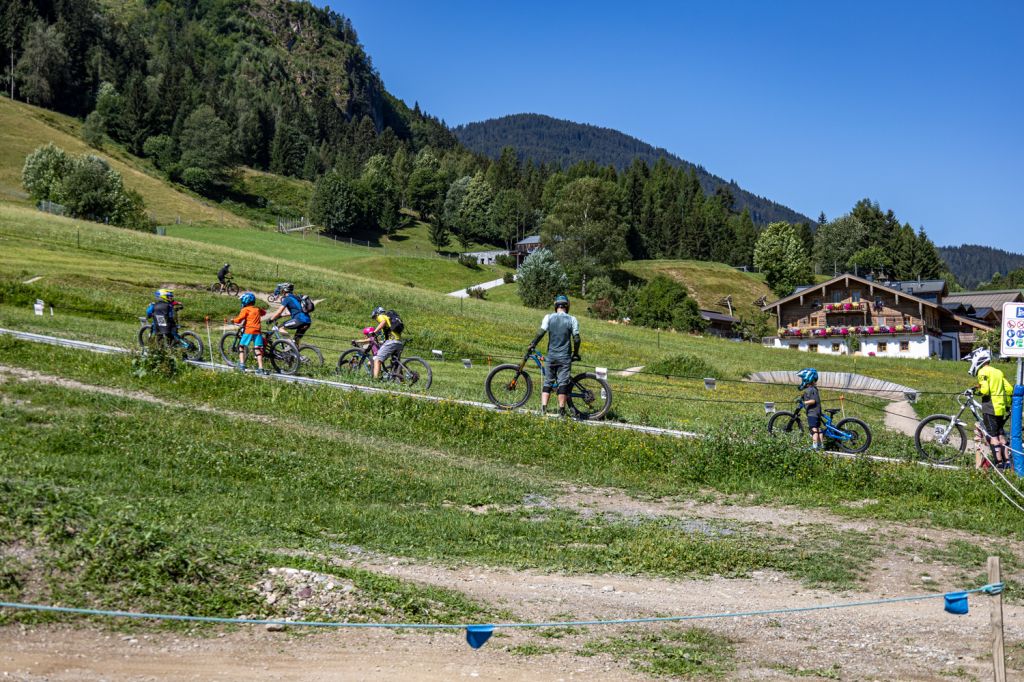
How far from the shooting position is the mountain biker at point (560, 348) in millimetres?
18188

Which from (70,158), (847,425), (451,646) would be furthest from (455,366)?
(70,158)

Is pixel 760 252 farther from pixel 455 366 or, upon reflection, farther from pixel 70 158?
pixel 455 366

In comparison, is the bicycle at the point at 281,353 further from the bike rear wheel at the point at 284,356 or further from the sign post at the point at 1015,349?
the sign post at the point at 1015,349

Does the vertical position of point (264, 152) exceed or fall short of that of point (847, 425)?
it exceeds it

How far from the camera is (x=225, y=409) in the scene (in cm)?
1842

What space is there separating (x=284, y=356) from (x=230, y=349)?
2.56m

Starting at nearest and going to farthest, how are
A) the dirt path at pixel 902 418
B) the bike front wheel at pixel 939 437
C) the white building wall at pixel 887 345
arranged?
the bike front wheel at pixel 939 437 → the dirt path at pixel 902 418 → the white building wall at pixel 887 345

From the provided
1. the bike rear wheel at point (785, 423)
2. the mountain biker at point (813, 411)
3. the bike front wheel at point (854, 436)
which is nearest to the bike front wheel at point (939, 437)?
→ the bike front wheel at point (854, 436)

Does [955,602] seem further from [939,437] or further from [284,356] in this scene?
[284,356]

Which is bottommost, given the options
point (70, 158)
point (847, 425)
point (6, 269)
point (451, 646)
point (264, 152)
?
point (451, 646)

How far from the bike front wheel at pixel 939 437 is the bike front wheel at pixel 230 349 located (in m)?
16.4

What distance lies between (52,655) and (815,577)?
7.69 metres

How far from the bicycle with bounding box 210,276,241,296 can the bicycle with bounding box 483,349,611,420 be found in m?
26.6

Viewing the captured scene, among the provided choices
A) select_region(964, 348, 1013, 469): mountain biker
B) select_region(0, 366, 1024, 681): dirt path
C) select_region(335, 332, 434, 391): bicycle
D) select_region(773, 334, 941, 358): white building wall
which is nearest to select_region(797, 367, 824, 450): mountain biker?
select_region(964, 348, 1013, 469): mountain biker
